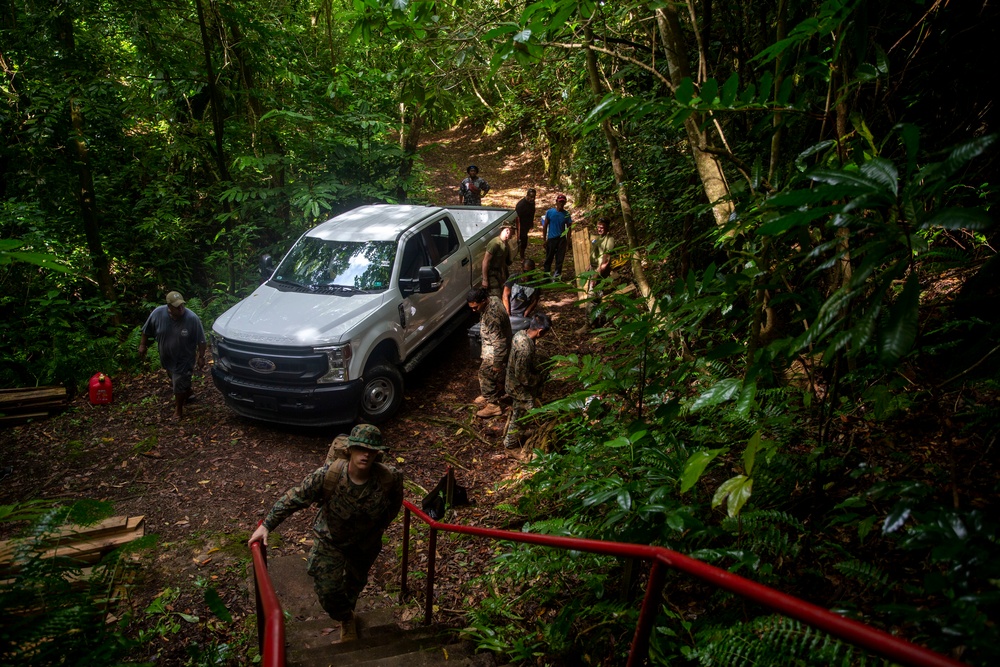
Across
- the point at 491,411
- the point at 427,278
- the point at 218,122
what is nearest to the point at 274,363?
the point at 427,278

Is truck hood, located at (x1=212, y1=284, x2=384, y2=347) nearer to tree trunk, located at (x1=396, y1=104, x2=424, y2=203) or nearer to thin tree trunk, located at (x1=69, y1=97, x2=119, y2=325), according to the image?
thin tree trunk, located at (x1=69, y1=97, x2=119, y2=325)

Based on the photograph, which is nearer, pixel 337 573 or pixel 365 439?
pixel 365 439

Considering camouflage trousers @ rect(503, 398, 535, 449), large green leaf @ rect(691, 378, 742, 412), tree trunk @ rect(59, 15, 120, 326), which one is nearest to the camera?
large green leaf @ rect(691, 378, 742, 412)

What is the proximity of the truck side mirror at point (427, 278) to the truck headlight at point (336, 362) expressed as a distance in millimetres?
1397

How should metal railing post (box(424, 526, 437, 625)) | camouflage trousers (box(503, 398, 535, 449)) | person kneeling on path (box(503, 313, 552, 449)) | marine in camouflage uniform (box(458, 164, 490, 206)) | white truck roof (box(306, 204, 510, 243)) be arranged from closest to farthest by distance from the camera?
metal railing post (box(424, 526, 437, 625)), person kneeling on path (box(503, 313, 552, 449)), camouflage trousers (box(503, 398, 535, 449)), white truck roof (box(306, 204, 510, 243)), marine in camouflage uniform (box(458, 164, 490, 206))

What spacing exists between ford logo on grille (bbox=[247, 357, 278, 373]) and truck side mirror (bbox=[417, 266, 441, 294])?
79.9 inches

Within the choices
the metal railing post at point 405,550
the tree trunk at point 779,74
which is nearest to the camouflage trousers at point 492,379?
the metal railing post at point 405,550

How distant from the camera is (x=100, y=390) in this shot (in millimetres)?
7871

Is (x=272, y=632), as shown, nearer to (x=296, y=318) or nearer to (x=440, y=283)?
(x=296, y=318)

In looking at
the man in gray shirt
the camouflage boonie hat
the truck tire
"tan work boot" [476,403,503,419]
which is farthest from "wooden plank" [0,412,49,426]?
the camouflage boonie hat

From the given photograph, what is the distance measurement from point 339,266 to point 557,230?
177 inches

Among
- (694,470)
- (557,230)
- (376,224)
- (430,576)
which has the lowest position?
(430,576)

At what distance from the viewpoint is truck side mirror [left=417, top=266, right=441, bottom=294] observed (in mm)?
7453

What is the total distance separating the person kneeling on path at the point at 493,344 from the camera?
7324 millimetres
